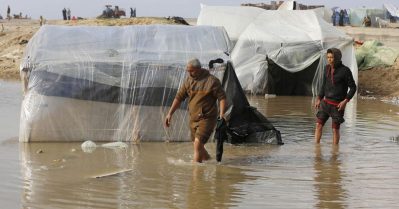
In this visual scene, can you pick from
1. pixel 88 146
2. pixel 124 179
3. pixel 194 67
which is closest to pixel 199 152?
pixel 194 67

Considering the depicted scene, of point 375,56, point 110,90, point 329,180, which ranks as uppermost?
point 110,90

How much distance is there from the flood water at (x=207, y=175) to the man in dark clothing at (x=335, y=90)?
0.53m

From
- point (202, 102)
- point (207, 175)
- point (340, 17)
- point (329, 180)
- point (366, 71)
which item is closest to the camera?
point (329, 180)

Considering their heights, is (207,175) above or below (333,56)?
below

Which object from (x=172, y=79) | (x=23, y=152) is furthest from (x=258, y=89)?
(x=23, y=152)

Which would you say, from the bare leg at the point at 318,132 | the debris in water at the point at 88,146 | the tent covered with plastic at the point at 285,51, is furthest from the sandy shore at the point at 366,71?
the debris in water at the point at 88,146

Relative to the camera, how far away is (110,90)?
1029 cm

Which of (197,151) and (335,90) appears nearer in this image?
(197,151)

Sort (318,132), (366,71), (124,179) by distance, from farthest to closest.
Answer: (366,71) < (318,132) < (124,179)

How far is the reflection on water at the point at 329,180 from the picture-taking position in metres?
6.93

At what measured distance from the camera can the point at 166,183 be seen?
761 cm

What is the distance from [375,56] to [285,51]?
3798 millimetres

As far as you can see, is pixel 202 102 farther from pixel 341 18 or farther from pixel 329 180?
pixel 341 18

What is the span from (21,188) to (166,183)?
60.0 inches
